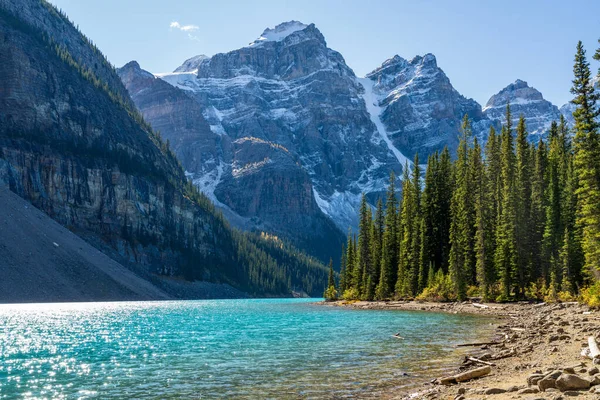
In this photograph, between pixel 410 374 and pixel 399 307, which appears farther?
pixel 399 307

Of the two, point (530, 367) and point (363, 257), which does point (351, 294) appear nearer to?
point (363, 257)

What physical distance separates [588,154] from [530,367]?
2822 cm

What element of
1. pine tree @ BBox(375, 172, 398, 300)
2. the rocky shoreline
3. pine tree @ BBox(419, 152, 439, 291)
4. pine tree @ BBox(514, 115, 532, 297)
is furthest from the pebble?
pine tree @ BBox(375, 172, 398, 300)

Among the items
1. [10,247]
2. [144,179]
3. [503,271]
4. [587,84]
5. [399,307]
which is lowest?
[399,307]

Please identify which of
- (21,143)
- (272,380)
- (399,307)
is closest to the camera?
(272,380)

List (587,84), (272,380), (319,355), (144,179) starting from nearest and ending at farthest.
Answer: (272,380) < (319,355) < (587,84) < (144,179)

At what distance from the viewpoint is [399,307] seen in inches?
2830

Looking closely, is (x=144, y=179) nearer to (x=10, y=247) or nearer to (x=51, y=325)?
(x=10, y=247)

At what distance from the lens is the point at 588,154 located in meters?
39.8

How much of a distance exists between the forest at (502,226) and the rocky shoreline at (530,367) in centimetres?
1340

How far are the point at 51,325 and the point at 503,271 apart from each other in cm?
4774

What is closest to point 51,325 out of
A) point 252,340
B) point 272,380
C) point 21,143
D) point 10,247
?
point 252,340

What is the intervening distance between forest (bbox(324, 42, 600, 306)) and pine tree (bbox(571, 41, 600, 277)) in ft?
0.25

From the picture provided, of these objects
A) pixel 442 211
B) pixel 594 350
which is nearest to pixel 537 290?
pixel 442 211
